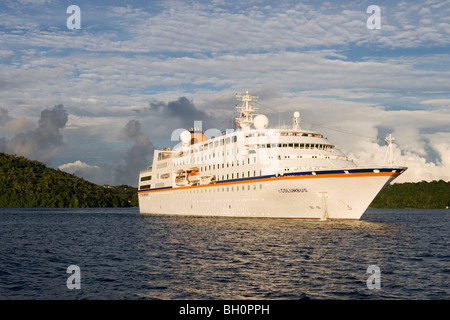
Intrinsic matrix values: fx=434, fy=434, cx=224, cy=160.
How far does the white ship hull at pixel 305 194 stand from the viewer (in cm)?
5056

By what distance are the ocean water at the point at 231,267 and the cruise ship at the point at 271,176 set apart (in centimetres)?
891

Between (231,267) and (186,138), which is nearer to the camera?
(231,267)

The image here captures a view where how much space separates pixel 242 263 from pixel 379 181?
92.7ft

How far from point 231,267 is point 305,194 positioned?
94.7 ft

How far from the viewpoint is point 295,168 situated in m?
57.2

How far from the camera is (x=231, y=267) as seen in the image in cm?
2675

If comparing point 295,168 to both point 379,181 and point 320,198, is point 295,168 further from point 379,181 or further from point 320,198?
point 379,181
